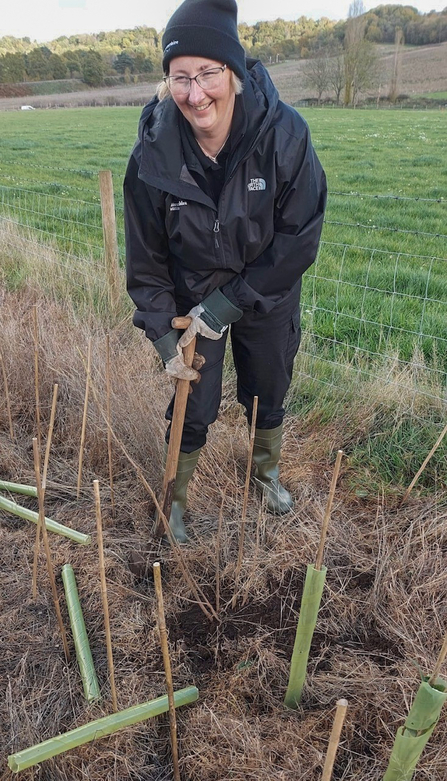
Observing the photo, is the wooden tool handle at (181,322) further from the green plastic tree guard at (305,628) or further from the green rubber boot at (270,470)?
the green plastic tree guard at (305,628)

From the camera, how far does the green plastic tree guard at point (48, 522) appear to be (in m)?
2.29

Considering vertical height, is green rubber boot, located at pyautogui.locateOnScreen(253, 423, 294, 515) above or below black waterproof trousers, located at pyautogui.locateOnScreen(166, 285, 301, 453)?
below

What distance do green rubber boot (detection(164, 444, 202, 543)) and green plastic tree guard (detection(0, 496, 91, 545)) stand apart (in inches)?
14.1

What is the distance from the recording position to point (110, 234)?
4090mm

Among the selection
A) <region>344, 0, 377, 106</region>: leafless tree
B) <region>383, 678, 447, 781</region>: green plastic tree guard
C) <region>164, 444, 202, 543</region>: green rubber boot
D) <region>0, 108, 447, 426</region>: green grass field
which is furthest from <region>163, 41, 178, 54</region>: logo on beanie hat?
<region>344, 0, 377, 106</region>: leafless tree

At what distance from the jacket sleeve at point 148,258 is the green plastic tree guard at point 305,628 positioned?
40.0 inches

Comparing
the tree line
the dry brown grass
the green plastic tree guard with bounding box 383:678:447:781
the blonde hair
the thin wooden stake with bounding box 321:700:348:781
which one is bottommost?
the dry brown grass

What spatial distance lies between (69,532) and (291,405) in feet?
4.63

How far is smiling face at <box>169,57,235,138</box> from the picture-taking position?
5.62ft

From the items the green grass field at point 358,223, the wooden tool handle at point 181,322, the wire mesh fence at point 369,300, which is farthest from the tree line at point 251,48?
the wooden tool handle at point 181,322

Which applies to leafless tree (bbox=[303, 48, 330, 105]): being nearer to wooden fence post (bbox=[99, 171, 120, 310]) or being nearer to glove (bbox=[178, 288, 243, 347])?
wooden fence post (bbox=[99, 171, 120, 310])

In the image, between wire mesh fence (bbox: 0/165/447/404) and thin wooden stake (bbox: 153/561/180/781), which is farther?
wire mesh fence (bbox: 0/165/447/404)

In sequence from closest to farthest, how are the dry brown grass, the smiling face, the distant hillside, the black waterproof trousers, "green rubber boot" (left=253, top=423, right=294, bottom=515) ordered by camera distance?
the dry brown grass < the smiling face < the black waterproof trousers < "green rubber boot" (left=253, top=423, right=294, bottom=515) < the distant hillside

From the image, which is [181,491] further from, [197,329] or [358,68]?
[358,68]
